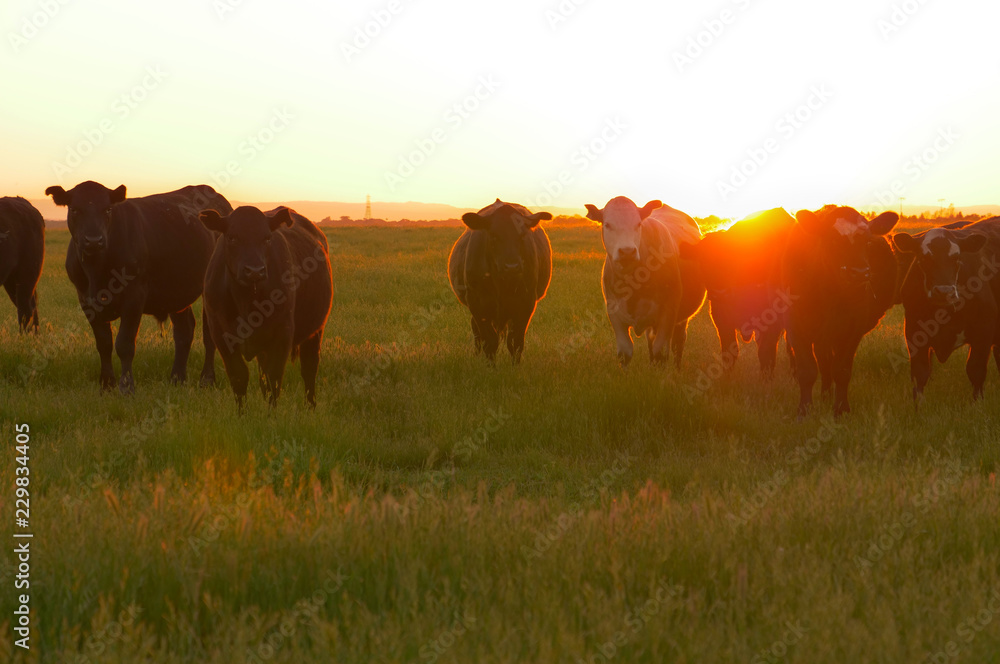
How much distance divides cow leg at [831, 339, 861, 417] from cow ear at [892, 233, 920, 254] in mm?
1038

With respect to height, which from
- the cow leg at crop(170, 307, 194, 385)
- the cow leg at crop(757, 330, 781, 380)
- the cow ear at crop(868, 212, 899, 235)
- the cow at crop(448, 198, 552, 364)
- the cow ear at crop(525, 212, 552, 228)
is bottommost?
the cow leg at crop(170, 307, 194, 385)

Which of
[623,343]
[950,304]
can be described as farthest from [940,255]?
[623,343]

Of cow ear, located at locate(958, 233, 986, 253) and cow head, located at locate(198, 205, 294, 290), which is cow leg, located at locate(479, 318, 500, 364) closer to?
cow head, located at locate(198, 205, 294, 290)

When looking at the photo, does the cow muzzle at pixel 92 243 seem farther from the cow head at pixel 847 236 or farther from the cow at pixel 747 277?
the cow head at pixel 847 236

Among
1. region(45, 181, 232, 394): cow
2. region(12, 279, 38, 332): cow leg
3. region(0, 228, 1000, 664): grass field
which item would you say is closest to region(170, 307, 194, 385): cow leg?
region(45, 181, 232, 394): cow

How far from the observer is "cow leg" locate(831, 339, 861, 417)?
23.9 feet

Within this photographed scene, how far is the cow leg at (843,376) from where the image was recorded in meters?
7.30

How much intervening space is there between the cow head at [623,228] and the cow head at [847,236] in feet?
6.76

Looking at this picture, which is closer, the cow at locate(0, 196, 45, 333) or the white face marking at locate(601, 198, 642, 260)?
the white face marking at locate(601, 198, 642, 260)

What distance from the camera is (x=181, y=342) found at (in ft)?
30.7

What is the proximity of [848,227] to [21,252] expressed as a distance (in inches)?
431

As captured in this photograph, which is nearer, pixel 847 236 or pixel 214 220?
pixel 214 220

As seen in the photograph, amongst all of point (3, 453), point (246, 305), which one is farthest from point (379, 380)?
point (3, 453)

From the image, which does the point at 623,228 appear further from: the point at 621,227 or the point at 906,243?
the point at 906,243
